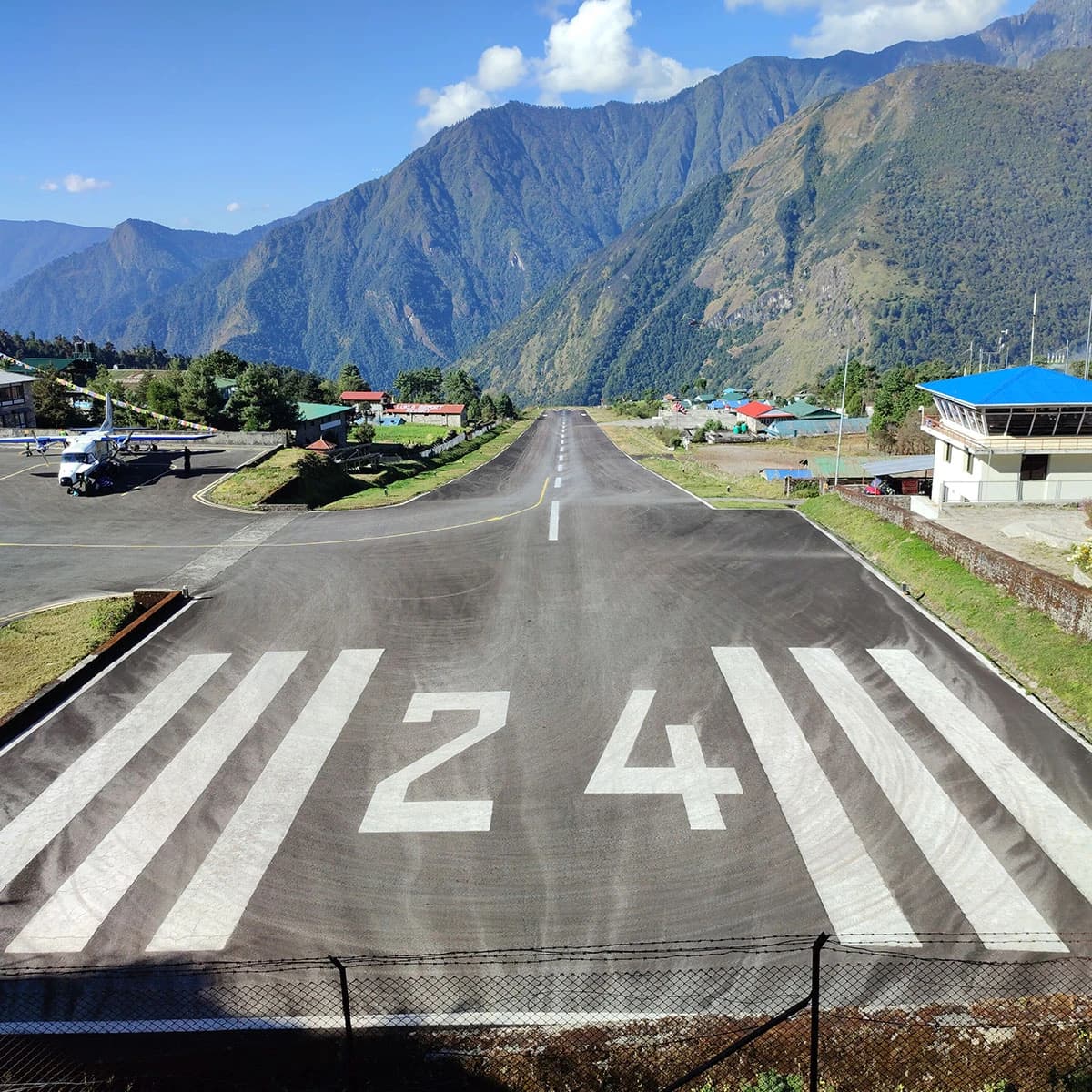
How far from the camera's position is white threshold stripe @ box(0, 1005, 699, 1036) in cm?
1278

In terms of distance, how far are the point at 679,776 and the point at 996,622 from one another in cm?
1458

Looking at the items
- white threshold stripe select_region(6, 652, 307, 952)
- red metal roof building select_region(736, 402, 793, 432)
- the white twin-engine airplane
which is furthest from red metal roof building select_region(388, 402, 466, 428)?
white threshold stripe select_region(6, 652, 307, 952)

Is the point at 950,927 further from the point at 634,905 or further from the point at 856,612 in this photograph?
the point at 856,612

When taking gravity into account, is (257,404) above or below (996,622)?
above

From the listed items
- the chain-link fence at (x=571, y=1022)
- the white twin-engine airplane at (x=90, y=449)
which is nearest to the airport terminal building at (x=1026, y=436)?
the chain-link fence at (x=571, y=1022)

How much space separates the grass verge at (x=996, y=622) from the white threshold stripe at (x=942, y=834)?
522 cm

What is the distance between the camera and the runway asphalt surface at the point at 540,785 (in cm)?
1495

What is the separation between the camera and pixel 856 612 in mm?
30453

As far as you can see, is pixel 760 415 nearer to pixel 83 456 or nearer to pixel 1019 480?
pixel 1019 480

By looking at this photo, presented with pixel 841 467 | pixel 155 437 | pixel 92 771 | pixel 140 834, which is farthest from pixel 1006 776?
pixel 841 467

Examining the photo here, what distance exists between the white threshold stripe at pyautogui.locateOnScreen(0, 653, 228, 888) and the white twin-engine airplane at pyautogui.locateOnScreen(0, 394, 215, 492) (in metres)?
32.1

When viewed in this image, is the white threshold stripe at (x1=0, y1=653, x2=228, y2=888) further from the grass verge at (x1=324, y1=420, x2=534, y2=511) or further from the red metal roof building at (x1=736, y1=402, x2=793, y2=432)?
the red metal roof building at (x1=736, y1=402, x2=793, y2=432)

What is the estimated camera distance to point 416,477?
2995 inches

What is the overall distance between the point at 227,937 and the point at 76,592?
23713mm
